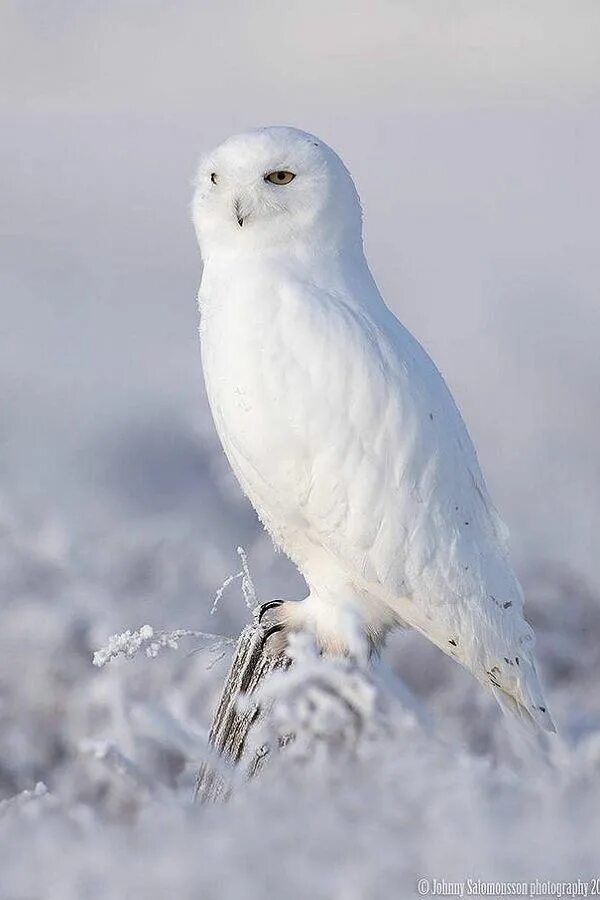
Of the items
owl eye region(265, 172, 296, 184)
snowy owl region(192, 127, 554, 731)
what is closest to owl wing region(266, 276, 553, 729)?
snowy owl region(192, 127, 554, 731)

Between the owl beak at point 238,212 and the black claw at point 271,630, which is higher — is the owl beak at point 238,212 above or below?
above

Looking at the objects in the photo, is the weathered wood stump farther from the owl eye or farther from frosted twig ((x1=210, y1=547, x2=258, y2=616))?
the owl eye

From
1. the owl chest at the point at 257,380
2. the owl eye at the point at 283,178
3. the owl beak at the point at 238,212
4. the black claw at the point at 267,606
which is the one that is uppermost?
the owl eye at the point at 283,178

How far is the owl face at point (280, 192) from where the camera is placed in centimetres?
372

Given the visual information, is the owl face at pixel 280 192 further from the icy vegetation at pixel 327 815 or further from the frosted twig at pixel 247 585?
the icy vegetation at pixel 327 815

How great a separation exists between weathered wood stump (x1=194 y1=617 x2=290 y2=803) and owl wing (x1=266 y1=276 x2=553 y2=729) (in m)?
0.32

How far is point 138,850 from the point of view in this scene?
4.84ft

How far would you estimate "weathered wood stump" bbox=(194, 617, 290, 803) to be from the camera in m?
2.90

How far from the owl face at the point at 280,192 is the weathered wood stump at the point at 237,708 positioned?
41.5 inches

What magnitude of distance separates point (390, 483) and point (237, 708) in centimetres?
72

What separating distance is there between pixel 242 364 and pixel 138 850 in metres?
2.16

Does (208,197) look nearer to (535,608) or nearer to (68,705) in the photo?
(68,705)

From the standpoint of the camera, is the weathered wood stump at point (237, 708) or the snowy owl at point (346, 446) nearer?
the weathered wood stump at point (237, 708)

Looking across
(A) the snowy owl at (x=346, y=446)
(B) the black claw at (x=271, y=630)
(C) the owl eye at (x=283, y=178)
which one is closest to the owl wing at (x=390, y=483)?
(A) the snowy owl at (x=346, y=446)
